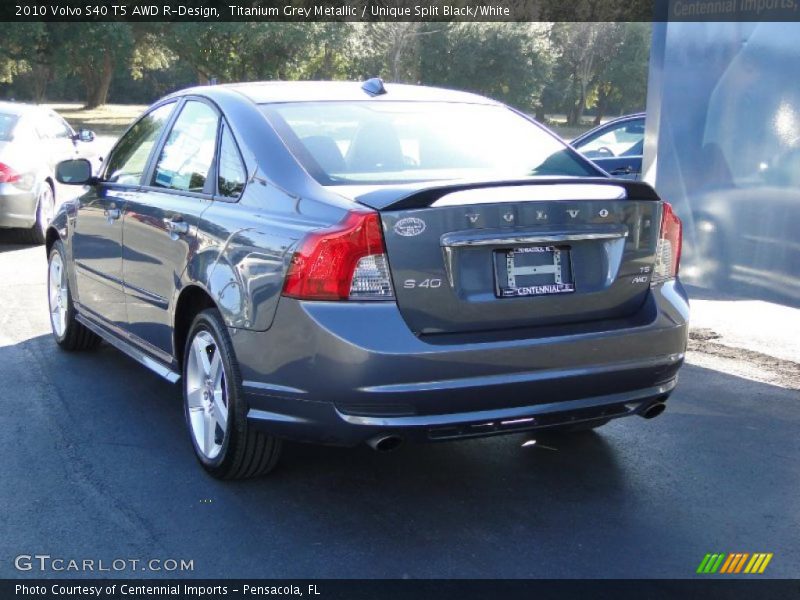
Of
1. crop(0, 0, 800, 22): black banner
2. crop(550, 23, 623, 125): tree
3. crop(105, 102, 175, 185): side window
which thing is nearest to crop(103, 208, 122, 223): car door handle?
crop(105, 102, 175, 185): side window

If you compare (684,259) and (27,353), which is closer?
(27,353)

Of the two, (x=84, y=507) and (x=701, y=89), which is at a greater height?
(x=701, y=89)

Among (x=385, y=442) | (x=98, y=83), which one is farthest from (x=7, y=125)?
(x=98, y=83)

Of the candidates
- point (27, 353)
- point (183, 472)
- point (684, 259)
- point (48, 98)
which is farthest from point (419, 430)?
point (48, 98)

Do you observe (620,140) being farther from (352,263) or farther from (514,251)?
(352,263)

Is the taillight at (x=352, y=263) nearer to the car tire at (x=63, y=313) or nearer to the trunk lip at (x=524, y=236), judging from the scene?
the trunk lip at (x=524, y=236)

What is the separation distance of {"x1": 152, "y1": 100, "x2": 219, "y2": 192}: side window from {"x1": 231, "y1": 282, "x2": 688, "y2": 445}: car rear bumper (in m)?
1.14

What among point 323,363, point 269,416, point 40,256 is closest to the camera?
point 323,363

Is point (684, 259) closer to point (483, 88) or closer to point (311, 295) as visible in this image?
point (311, 295)

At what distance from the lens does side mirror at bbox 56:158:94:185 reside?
604 centimetres

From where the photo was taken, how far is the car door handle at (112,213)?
557 cm

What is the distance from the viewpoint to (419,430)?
3797mm

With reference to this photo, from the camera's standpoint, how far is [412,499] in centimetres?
434

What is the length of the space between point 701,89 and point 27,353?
5.14m
